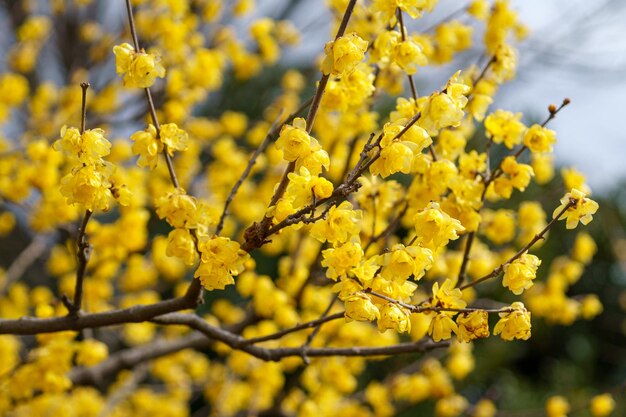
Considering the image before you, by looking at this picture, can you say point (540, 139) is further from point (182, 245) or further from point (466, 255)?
point (182, 245)

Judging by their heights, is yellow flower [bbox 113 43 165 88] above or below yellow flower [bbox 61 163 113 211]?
above

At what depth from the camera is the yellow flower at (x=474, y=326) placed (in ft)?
3.89

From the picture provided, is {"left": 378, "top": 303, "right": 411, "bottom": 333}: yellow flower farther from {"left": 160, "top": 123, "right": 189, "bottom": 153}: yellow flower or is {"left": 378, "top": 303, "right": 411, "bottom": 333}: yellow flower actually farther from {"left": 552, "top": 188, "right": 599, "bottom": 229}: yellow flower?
{"left": 160, "top": 123, "right": 189, "bottom": 153}: yellow flower

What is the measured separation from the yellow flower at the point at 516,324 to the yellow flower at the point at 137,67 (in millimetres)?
822

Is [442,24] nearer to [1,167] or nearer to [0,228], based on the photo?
[1,167]

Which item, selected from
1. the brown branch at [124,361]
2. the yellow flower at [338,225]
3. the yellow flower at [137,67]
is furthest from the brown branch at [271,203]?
Result: the brown branch at [124,361]

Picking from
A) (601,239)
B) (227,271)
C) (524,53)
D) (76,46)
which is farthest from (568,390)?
(76,46)

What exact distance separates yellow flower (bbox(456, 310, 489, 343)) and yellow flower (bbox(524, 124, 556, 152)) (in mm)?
560

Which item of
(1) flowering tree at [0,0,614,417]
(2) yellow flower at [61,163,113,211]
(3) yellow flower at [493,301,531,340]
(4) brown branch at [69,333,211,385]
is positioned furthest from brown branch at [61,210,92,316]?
(4) brown branch at [69,333,211,385]

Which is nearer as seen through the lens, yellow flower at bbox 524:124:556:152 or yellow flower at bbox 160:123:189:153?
yellow flower at bbox 160:123:189:153

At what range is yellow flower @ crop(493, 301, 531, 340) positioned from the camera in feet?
3.92

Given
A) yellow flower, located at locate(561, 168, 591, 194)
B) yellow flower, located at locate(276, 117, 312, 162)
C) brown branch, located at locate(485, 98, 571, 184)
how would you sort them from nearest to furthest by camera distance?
yellow flower, located at locate(276, 117, 312, 162), brown branch, located at locate(485, 98, 571, 184), yellow flower, located at locate(561, 168, 591, 194)

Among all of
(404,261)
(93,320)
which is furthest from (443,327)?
(93,320)

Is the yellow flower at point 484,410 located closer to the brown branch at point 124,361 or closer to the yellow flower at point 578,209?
the brown branch at point 124,361
